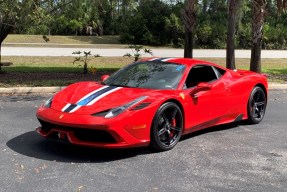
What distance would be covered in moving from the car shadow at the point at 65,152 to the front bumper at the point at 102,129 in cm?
21

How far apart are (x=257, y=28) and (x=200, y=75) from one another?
26.9 ft

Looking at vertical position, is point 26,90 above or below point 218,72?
below

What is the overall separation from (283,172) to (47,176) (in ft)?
8.86

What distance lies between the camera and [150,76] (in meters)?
6.44

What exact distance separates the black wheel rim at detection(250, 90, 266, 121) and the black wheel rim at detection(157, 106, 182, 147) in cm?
213

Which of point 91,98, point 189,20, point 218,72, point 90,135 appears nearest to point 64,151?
point 90,135

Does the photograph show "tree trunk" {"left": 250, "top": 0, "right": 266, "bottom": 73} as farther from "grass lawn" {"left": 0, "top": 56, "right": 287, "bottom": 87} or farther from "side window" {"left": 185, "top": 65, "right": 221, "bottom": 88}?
"side window" {"left": 185, "top": 65, "right": 221, "bottom": 88}

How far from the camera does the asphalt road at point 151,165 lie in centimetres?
451

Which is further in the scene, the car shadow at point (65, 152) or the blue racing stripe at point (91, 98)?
the blue racing stripe at point (91, 98)

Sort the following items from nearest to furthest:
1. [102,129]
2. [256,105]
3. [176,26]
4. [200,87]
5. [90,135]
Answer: [102,129], [90,135], [200,87], [256,105], [176,26]

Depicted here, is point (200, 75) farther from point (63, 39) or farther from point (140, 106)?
point (63, 39)

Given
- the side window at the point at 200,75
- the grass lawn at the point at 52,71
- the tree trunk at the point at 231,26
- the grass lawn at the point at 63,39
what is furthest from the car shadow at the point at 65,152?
the grass lawn at the point at 63,39

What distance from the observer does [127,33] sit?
3569cm

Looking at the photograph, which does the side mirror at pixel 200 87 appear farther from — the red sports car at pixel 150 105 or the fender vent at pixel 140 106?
the fender vent at pixel 140 106
